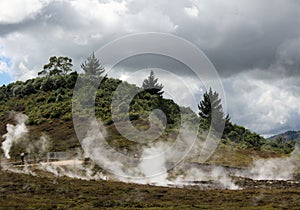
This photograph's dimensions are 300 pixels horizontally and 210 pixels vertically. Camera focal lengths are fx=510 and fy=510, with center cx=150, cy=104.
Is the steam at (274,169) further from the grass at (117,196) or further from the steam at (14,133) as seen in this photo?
the steam at (14,133)

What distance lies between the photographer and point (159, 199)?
2057 inches

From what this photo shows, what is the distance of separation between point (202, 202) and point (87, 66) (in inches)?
4139

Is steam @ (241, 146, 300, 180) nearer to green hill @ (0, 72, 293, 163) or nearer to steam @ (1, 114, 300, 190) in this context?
steam @ (1, 114, 300, 190)

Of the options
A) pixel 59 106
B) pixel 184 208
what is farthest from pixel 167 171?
pixel 59 106

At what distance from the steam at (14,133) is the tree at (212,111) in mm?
47447

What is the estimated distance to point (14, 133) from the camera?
334 feet

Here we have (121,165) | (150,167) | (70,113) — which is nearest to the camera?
(121,165)

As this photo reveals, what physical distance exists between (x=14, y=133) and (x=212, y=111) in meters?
61.8

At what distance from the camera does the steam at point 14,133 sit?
90.0 metres

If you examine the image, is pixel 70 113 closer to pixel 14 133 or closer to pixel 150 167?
pixel 14 133

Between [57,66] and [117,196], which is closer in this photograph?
[117,196]

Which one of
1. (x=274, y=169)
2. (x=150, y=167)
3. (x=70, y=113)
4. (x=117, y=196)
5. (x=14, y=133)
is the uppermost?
(x=70, y=113)

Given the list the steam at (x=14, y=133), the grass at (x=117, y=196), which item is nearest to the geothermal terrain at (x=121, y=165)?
the grass at (x=117, y=196)

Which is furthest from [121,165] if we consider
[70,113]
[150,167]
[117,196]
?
[70,113]
